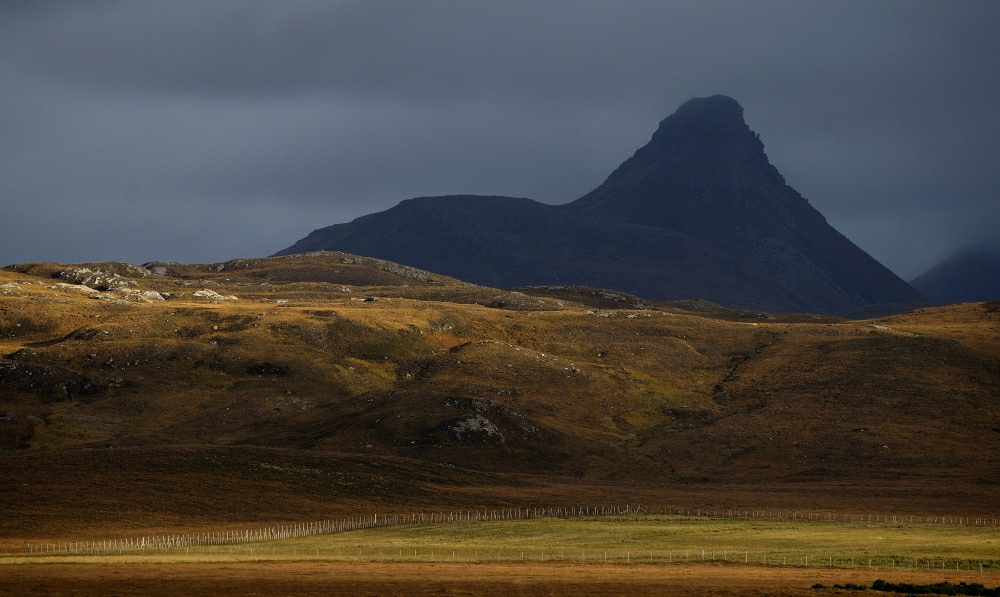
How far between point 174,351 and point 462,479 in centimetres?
7247

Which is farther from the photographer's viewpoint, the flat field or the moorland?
the moorland

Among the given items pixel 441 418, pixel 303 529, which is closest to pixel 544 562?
pixel 303 529

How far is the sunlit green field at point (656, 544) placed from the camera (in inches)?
2507

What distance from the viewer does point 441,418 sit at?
468 feet

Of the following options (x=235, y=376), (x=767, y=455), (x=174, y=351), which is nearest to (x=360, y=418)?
(x=235, y=376)

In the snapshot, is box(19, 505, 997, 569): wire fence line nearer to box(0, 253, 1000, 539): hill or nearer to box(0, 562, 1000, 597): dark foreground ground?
box(0, 253, 1000, 539): hill

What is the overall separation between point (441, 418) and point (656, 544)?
7189cm

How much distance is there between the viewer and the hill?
103 m

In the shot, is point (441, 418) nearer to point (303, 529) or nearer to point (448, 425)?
point (448, 425)

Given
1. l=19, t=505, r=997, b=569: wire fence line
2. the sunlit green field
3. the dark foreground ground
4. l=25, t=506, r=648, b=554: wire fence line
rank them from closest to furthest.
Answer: the dark foreground ground → the sunlit green field → l=25, t=506, r=648, b=554: wire fence line → l=19, t=505, r=997, b=569: wire fence line

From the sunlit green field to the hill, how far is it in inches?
653

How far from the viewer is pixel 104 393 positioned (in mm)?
151750

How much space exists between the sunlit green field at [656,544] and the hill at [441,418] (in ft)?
54.4

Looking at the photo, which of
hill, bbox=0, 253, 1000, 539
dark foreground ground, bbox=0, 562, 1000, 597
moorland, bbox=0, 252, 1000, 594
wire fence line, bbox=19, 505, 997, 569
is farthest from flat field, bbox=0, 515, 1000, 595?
hill, bbox=0, 253, 1000, 539
